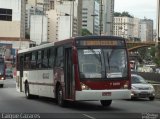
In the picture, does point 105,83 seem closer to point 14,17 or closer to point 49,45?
point 49,45

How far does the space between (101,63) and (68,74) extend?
156cm

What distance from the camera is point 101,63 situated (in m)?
20.6

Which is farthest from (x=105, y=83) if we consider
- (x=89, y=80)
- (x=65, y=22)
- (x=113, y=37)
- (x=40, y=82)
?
(x=65, y=22)

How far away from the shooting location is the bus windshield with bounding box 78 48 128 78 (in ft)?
67.3

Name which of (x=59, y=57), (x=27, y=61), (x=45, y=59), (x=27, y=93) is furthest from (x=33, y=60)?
(x=59, y=57)

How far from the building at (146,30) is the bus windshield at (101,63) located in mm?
148503

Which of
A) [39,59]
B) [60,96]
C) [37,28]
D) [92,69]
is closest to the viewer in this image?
[92,69]

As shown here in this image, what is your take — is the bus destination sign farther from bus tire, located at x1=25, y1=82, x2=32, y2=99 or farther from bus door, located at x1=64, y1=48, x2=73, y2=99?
bus tire, located at x1=25, y1=82, x2=32, y2=99

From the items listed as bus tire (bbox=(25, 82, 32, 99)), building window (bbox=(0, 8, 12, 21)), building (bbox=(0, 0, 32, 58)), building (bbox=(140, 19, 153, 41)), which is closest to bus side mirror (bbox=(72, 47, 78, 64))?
bus tire (bbox=(25, 82, 32, 99))

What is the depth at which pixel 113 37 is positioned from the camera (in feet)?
70.0

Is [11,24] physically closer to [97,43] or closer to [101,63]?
[97,43]

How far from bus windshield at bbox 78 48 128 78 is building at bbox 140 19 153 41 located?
14850 centimetres

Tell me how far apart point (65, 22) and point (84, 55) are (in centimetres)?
12998

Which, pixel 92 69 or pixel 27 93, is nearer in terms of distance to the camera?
pixel 92 69
